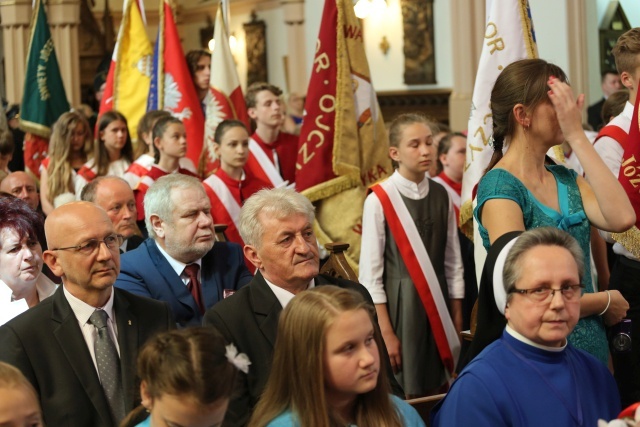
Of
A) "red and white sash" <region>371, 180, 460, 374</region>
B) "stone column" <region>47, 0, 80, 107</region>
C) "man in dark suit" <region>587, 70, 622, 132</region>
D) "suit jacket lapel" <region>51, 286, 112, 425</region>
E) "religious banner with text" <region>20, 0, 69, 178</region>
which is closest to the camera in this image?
"suit jacket lapel" <region>51, 286, 112, 425</region>

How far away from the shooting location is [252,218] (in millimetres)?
3906

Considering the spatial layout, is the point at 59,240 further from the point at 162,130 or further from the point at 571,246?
the point at 162,130

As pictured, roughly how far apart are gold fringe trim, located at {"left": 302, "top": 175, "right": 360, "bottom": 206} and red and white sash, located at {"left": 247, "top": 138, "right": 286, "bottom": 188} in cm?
69

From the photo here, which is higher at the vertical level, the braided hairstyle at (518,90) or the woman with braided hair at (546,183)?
the braided hairstyle at (518,90)

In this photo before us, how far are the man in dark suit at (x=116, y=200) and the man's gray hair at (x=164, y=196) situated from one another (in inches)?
21.2

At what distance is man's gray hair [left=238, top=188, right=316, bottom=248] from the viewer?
3.88m

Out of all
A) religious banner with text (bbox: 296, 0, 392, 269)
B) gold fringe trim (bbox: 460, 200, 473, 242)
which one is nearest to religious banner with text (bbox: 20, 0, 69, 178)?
religious banner with text (bbox: 296, 0, 392, 269)

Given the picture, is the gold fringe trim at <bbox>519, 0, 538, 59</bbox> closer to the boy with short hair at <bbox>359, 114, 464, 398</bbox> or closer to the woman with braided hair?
the boy with short hair at <bbox>359, 114, 464, 398</bbox>

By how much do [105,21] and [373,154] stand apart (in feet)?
40.0

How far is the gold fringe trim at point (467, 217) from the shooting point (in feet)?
18.4

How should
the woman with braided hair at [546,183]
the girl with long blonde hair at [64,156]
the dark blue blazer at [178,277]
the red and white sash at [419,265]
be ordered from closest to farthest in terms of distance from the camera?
the woman with braided hair at [546,183] → the dark blue blazer at [178,277] → the red and white sash at [419,265] → the girl with long blonde hair at [64,156]

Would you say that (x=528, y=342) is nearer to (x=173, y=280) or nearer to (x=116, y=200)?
(x=173, y=280)

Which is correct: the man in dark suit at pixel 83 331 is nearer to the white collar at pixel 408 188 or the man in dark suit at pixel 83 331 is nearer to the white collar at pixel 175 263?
the white collar at pixel 175 263

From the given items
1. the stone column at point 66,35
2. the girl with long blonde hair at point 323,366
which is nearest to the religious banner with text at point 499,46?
the girl with long blonde hair at point 323,366
